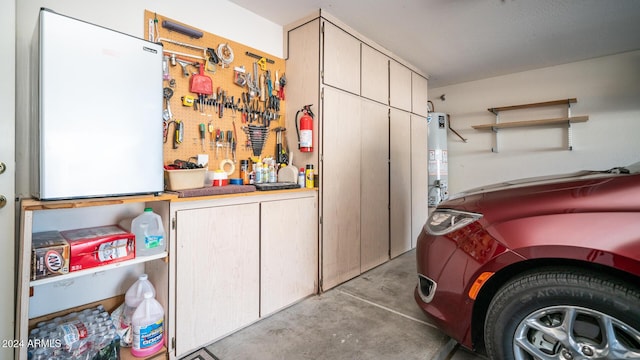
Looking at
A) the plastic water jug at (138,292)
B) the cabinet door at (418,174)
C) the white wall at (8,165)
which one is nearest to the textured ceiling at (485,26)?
the cabinet door at (418,174)

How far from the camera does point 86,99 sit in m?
1.28

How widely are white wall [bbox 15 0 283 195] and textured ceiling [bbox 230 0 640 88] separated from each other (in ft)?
0.50

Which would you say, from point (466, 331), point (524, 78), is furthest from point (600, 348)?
point (524, 78)

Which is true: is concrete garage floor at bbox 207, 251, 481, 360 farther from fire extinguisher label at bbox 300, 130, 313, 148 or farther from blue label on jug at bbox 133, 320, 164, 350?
fire extinguisher label at bbox 300, 130, 313, 148

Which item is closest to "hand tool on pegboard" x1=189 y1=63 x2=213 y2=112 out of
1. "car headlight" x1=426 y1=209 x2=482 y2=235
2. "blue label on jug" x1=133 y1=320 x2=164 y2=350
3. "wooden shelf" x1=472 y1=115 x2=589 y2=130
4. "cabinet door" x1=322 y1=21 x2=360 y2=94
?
"cabinet door" x1=322 y1=21 x2=360 y2=94

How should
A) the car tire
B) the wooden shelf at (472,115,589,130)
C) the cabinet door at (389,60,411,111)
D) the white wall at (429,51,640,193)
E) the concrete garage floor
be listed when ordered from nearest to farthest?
1. the car tire
2. the concrete garage floor
3. the cabinet door at (389,60,411,111)
4. the white wall at (429,51,640,193)
5. the wooden shelf at (472,115,589,130)

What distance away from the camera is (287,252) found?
217 cm

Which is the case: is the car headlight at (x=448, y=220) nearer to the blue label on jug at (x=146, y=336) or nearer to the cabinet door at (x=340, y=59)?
the cabinet door at (x=340, y=59)

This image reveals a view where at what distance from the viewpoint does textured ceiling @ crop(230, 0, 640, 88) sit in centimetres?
236

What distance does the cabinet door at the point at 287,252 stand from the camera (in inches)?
79.3

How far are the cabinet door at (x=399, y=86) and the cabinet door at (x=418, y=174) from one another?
0.91ft

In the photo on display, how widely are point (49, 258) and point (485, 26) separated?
148 inches

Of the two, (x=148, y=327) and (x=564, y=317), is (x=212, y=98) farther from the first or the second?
(x=564, y=317)

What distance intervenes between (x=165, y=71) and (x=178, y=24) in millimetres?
363
